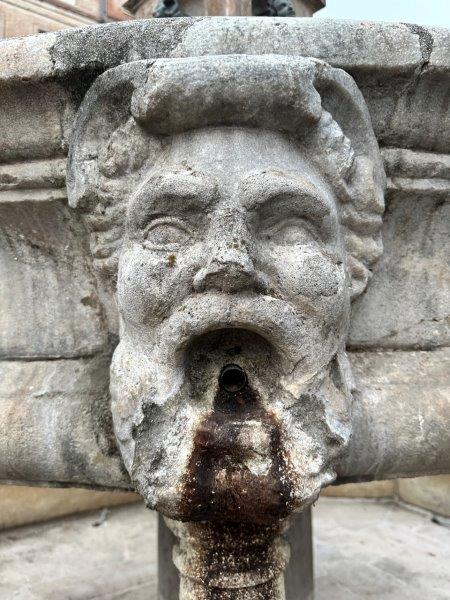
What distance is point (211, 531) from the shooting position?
3.08 ft

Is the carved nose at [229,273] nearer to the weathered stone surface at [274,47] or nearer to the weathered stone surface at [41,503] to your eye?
the weathered stone surface at [274,47]

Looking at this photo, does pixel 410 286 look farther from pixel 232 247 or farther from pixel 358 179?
pixel 232 247

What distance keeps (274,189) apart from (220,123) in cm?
17

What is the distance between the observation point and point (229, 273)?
2.77 feet

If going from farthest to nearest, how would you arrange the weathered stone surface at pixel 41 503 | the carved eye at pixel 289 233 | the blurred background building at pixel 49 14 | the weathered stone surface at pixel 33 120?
the blurred background building at pixel 49 14 → the weathered stone surface at pixel 41 503 → the weathered stone surface at pixel 33 120 → the carved eye at pixel 289 233

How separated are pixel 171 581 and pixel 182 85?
123 cm

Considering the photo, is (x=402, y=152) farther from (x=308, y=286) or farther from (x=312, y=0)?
(x=312, y=0)

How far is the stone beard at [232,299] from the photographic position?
0.86 meters

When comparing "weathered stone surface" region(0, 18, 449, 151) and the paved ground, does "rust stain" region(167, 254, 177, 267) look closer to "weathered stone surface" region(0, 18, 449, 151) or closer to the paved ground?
"weathered stone surface" region(0, 18, 449, 151)

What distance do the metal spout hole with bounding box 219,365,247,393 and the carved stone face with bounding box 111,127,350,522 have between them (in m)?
0.01

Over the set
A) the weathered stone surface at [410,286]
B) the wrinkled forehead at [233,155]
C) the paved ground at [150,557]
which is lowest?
the paved ground at [150,557]

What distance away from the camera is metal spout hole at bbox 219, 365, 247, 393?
3.09 ft

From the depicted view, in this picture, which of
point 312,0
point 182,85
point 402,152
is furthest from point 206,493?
point 312,0

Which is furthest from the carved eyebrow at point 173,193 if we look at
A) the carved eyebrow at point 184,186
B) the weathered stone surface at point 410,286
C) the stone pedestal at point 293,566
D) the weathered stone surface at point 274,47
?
the stone pedestal at point 293,566
